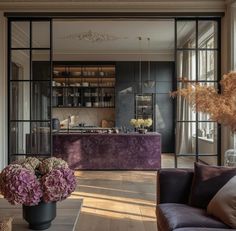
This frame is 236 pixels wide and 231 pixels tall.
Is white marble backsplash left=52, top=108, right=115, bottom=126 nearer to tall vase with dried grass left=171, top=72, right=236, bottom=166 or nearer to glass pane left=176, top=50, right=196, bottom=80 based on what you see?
glass pane left=176, top=50, right=196, bottom=80

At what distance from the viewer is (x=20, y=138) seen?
646 centimetres

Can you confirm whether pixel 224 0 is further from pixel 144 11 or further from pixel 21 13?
pixel 21 13

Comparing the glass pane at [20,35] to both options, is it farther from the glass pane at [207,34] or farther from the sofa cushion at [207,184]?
the sofa cushion at [207,184]

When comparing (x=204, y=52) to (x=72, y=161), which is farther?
(x=72, y=161)

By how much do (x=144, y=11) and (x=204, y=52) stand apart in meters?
1.30

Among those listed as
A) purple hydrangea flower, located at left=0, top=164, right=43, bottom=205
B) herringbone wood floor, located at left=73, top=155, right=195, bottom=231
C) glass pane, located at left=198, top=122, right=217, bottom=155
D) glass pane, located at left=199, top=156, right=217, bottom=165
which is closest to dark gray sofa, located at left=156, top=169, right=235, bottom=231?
herringbone wood floor, located at left=73, top=155, right=195, bottom=231

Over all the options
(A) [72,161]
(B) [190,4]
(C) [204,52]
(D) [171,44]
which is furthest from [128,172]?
(D) [171,44]

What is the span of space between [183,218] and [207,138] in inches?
144

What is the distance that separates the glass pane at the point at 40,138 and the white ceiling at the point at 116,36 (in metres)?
2.23

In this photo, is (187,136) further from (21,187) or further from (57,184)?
(21,187)

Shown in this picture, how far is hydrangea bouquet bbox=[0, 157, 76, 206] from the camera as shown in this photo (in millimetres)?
1967

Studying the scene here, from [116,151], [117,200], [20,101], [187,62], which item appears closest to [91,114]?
[116,151]

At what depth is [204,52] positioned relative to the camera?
20.7 feet

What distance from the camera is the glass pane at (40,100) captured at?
6426 mm
